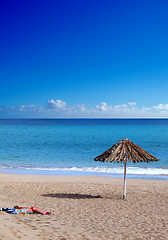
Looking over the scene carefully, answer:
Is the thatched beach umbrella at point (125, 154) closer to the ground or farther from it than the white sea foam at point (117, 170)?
farther from it

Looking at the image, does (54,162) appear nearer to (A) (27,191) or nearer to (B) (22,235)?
(A) (27,191)

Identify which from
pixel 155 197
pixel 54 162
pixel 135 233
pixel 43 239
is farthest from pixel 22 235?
pixel 54 162

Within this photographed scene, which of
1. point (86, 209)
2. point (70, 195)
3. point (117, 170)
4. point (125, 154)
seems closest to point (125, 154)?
point (125, 154)

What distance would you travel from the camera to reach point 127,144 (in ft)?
34.0

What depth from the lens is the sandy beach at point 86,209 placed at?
21.3 ft

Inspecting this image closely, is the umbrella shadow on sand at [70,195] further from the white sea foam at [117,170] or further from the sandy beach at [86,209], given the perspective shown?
the white sea foam at [117,170]

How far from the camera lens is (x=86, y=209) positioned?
9.15 metres

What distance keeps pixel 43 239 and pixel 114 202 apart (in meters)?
5.05

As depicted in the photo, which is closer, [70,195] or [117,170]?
[70,195]

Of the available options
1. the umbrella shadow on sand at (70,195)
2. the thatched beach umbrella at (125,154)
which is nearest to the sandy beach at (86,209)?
the umbrella shadow on sand at (70,195)

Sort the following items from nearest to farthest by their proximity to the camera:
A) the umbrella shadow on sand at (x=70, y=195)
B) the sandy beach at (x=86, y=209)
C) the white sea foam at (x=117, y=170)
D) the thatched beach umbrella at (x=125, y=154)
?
the sandy beach at (x=86, y=209) < the thatched beach umbrella at (x=125, y=154) < the umbrella shadow on sand at (x=70, y=195) < the white sea foam at (x=117, y=170)

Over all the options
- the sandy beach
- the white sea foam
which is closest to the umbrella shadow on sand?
the sandy beach

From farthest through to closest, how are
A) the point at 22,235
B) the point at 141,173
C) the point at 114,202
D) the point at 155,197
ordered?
1. the point at 141,173
2. the point at 155,197
3. the point at 114,202
4. the point at 22,235

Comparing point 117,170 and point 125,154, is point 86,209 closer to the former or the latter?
point 125,154
